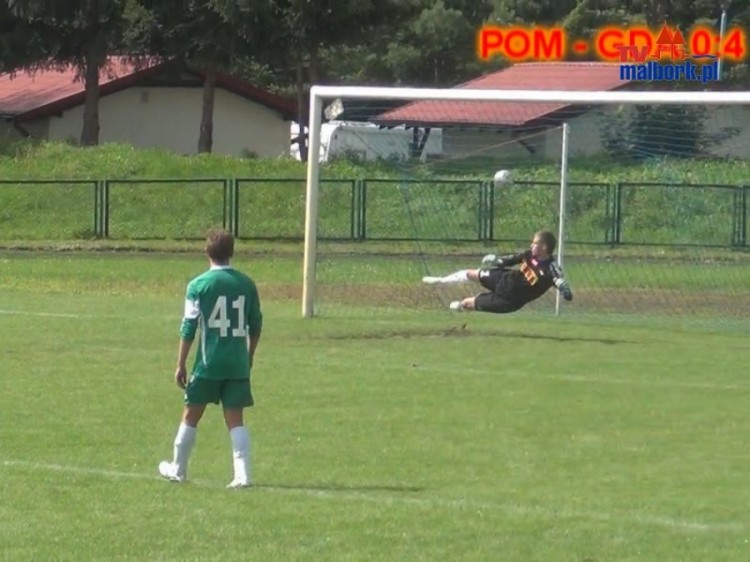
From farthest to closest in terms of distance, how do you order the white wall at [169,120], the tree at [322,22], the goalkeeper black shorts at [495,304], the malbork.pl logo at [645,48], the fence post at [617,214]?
the white wall at [169,120] → the malbork.pl logo at [645,48] → the tree at [322,22] → the fence post at [617,214] → the goalkeeper black shorts at [495,304]

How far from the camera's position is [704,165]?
28.4m

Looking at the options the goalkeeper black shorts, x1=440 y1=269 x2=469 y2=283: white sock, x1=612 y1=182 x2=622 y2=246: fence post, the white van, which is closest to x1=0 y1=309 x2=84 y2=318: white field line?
x1=440 y1=269 x2=469 y2=283: white sock

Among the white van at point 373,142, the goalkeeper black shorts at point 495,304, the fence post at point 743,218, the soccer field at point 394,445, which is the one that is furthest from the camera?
the white van at point 373,142

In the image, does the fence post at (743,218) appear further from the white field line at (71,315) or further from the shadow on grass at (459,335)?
the white field line at (71,315)

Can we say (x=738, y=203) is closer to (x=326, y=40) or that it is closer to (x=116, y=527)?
(x=326, y=40)

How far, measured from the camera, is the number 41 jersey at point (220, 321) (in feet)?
32.0

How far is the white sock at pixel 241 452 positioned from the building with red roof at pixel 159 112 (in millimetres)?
41442

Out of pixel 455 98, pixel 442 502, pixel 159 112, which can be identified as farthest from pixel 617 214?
pixel 159 112

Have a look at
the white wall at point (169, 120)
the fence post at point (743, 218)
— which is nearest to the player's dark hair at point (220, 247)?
the fence post at point (743, 218)

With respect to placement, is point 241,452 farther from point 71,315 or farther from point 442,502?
point 71,315

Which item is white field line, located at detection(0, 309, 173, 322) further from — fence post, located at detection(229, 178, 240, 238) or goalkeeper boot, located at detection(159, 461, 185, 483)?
fence post, located at detection(229, 178, 240, 238)

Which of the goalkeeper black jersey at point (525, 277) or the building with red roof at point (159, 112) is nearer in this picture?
the goalkeeper black jersey at point (525, 277)

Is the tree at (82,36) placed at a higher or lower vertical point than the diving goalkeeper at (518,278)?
higher

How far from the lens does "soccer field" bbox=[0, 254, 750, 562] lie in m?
8.55
